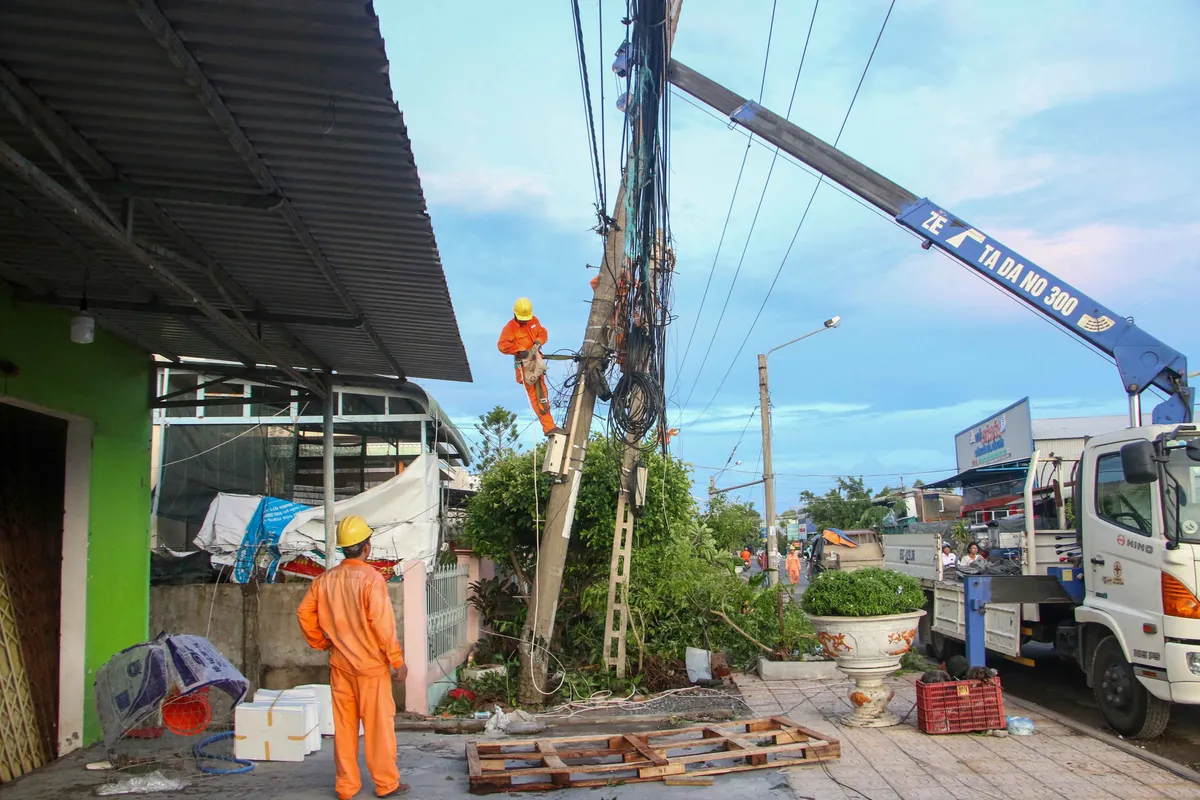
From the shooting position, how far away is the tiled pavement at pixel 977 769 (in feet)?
20.0

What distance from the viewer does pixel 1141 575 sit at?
7.79 m

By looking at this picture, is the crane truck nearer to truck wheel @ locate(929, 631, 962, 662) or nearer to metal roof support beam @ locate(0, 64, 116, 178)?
truck wheel @ locate(929, 631, 962, 662)

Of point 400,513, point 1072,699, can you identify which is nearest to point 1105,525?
point 1072,699

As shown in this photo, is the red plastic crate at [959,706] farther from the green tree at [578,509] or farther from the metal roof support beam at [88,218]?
the metal roof support beam at [88,218]

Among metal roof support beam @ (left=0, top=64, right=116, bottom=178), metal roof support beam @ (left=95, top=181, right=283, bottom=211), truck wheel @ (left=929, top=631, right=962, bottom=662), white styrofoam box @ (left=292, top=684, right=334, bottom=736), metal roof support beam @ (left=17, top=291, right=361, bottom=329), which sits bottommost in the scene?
truck wheel @ (left=929, top=631, right=962, bottom=662)

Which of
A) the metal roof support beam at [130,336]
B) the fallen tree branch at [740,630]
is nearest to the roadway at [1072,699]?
the fallen tree branch at [740,630]

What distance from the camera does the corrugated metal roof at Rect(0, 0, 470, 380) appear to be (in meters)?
3.54

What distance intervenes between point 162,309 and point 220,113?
3.36 meters

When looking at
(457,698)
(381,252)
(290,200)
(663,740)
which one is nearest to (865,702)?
(663,740)

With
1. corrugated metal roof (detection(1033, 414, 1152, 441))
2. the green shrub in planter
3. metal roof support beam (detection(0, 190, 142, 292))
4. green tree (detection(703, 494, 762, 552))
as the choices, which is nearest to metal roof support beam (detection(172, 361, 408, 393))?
metal roof support beam (detection(0, 190, 142, 292))

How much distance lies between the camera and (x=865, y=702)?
820 cm

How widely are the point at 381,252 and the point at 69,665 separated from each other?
14.2ft

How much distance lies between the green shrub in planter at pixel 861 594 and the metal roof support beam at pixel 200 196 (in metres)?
5.74

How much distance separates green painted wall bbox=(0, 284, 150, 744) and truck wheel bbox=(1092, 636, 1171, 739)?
8.76m
